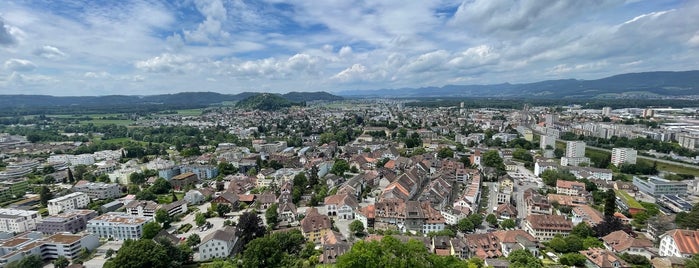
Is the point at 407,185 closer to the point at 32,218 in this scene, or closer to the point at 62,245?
the point at 62,245

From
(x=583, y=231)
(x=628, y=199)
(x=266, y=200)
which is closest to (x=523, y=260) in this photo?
(x=583, y=231)

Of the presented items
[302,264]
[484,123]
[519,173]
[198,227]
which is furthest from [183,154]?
[484,123]

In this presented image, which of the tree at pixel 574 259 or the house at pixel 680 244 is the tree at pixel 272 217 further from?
the house at pixel 680 244

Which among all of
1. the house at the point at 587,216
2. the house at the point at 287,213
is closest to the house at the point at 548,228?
the house at the point at 587,216

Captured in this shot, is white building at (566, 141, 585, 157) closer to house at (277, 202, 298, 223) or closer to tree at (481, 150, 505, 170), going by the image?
tree at (481, 150, 505, 170)

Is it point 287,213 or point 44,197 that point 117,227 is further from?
point 44,197

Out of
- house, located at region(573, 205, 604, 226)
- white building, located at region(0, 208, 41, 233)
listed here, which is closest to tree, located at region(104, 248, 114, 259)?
white building, located at region(0, 208, 41, 233)

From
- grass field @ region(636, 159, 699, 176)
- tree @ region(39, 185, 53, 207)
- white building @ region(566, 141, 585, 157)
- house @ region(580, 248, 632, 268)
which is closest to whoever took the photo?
house @ region(580, 248, 632, 268)
